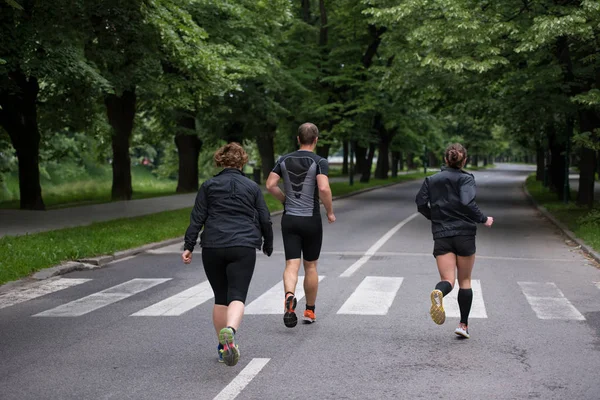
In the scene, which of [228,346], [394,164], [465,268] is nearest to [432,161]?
[394,164]

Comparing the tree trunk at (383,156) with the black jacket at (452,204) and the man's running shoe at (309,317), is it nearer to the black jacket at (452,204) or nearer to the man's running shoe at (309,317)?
the man's running shoe at (309,317)

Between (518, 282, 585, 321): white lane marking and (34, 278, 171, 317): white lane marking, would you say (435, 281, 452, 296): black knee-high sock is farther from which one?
(34, 278, 171, 317): white lane marking

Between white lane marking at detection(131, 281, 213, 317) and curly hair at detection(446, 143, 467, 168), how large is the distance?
3370mm

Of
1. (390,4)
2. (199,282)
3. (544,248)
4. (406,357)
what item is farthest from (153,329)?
(390,4)

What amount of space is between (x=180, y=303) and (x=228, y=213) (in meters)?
3.20

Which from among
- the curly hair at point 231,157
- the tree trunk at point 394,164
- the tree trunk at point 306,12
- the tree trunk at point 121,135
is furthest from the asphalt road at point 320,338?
the tree trunk at point 394,164

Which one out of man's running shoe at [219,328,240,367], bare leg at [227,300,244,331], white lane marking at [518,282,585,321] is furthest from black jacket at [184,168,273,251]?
white lane marking at [518,282,585,321]

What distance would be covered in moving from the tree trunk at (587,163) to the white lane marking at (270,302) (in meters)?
16.4

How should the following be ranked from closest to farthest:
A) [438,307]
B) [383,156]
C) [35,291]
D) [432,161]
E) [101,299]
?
1. [438,307]
2. [101,299]
3. [35,291]
4. [383,156]
5. [432,161]

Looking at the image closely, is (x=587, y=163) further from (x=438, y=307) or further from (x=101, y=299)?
(x=438, y=307)

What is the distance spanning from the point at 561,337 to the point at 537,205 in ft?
76.0

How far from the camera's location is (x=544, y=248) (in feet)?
53.1

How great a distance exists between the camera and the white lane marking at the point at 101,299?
901 cm

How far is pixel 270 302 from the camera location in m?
9.51
